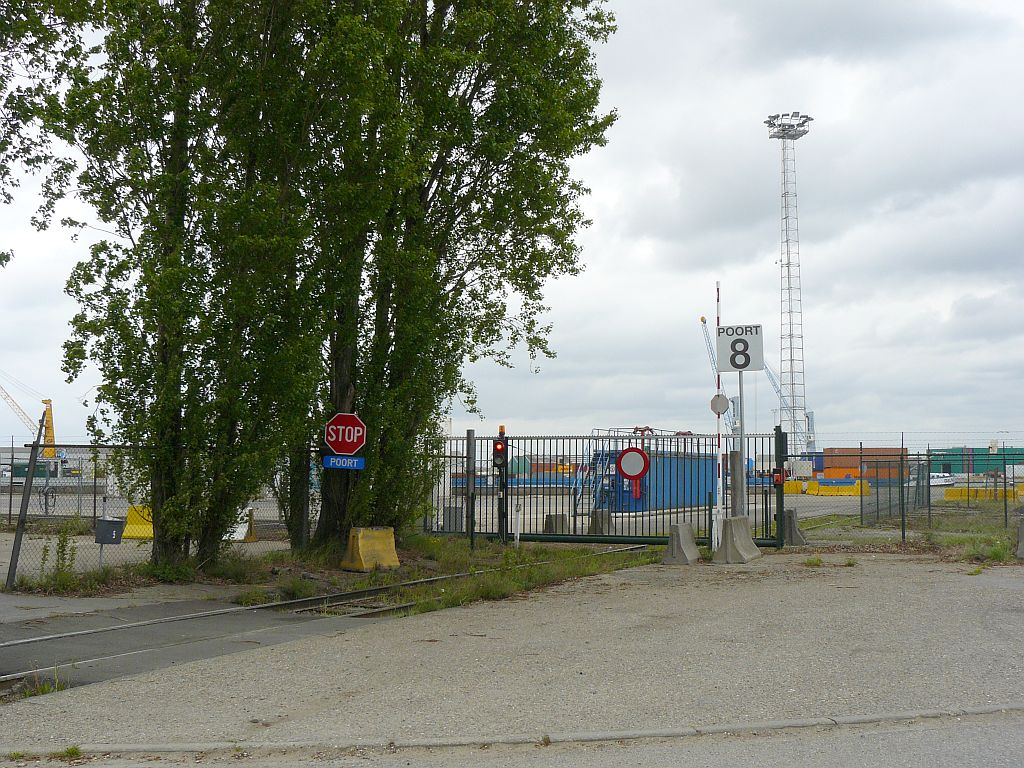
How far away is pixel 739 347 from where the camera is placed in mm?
19141

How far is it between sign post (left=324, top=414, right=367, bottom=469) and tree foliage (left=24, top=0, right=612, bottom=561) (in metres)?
0.35

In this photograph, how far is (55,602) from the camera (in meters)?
13.2

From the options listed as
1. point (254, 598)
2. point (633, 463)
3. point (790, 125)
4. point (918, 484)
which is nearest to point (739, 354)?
point (633, 463)

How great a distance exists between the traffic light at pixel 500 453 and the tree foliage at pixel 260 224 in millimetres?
3715

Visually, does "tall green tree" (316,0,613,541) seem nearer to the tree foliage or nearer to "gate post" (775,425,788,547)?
the tree foliage

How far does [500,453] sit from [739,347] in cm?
604

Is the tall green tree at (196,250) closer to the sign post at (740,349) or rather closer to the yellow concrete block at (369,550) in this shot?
the yellow concrete block at (369,550)

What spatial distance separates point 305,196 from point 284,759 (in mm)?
11672

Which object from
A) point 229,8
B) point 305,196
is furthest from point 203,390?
point 229,8

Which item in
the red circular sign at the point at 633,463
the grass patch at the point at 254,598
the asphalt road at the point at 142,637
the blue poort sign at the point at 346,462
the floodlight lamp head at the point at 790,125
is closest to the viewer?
the asphalt road at the point at 142,637

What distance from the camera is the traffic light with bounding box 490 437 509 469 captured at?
2217 centimetres

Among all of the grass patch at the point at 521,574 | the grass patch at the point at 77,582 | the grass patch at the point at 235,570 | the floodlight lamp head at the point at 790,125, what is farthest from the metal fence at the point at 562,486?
the floodlight lamp head at the point at 790,125

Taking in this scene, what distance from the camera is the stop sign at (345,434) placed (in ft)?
57.9

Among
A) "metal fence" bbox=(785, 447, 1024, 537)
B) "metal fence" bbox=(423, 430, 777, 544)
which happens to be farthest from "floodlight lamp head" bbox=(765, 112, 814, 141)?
"metal fence" bbox=(423, 430, 777, 544)
